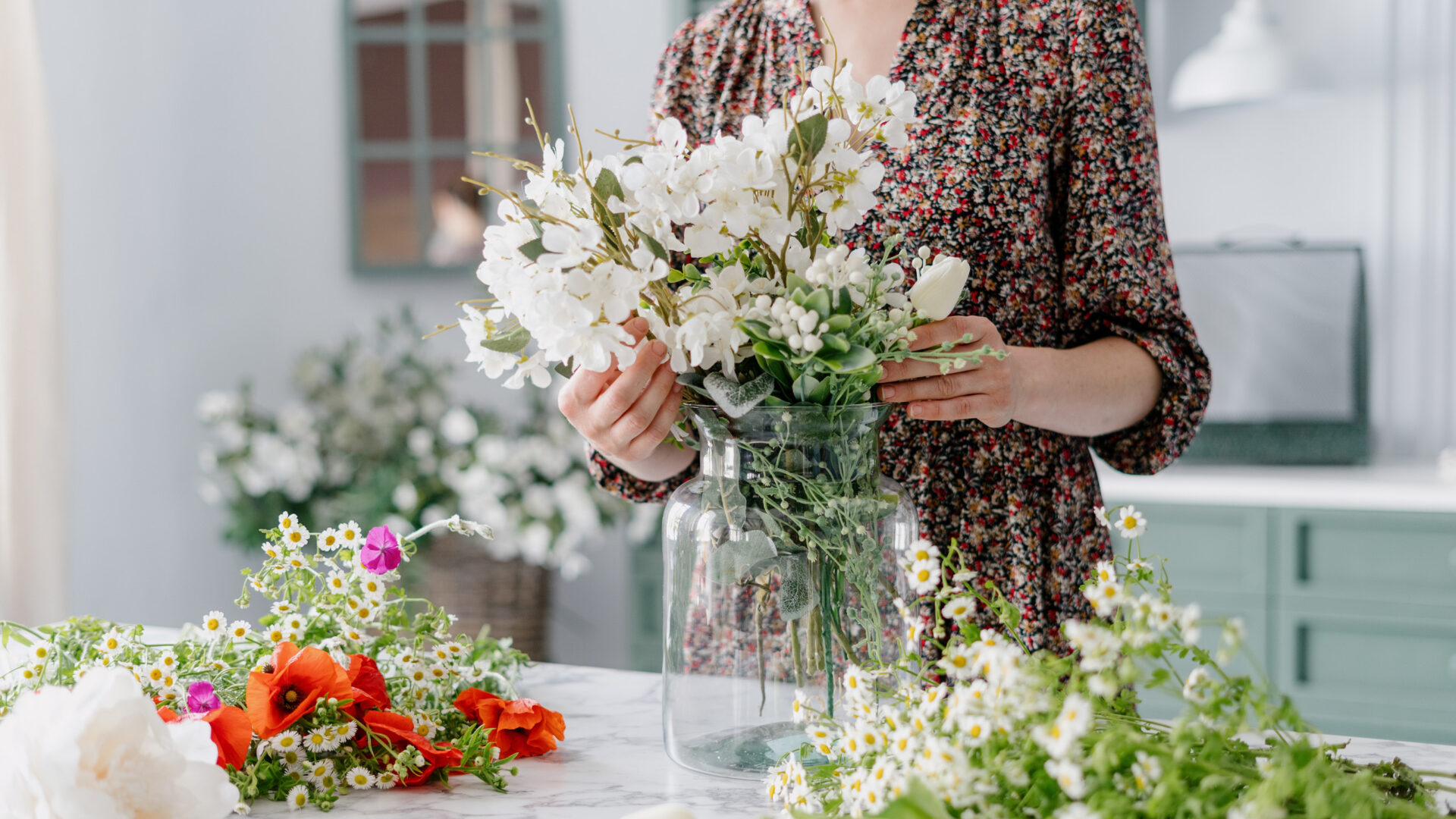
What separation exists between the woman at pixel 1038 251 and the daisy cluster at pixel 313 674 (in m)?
A: 0.27

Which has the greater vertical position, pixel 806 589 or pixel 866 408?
pixel 866 408

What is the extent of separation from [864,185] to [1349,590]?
73.9 inches

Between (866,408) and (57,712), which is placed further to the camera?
(866,408)

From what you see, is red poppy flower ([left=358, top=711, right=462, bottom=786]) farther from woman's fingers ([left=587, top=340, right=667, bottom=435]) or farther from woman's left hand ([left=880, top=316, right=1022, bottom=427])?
woman's left hand ([left=880, top=316, right=1022, bottom=427])

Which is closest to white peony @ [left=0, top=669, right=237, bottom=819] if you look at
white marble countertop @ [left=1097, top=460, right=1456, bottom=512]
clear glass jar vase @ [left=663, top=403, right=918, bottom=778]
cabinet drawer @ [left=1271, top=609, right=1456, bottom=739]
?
clear glass jar vase @ [left=663, top=403, right=918, bottom=778]

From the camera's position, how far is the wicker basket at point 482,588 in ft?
8.46

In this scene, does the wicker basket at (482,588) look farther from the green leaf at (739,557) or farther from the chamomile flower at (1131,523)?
the chamomile flower at (1131,523)

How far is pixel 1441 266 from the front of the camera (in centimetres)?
253

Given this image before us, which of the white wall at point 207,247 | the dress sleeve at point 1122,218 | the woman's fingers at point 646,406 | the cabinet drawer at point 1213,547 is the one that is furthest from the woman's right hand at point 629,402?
the white wall at point 207,247

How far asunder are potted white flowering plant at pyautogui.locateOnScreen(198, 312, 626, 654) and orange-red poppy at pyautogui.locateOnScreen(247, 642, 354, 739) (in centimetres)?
178

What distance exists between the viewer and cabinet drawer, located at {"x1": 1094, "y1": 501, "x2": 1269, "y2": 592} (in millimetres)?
2242

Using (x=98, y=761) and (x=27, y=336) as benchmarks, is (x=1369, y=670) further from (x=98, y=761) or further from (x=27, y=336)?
(x=27, y=336)

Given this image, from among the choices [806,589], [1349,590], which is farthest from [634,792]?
[1349,590]

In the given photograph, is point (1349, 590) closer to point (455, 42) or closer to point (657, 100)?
point (657, 100)
